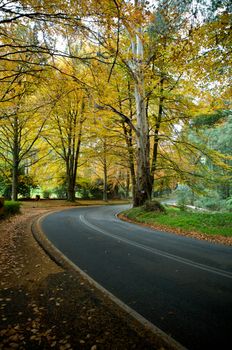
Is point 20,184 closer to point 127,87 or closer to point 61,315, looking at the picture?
point 127,87

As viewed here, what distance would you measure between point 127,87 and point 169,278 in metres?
15.9

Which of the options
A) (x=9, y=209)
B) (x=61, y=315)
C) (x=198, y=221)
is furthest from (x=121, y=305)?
(x=9, y=209)

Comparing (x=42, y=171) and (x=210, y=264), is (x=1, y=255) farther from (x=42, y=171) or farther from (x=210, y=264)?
(x=42, y=171)

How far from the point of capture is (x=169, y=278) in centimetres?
483

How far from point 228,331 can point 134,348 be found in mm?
1331

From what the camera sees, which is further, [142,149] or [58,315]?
[142,149]

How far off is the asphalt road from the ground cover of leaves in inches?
15.5

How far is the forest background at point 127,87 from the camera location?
623 centimetres

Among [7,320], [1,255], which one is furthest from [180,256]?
[1,255]

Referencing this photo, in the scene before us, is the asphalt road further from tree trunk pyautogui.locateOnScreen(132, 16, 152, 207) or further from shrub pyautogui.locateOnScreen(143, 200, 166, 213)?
tree trunk pyautogui.locateOnScreen(132, 16, 152, 207)

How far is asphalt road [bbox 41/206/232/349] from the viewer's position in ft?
10.4

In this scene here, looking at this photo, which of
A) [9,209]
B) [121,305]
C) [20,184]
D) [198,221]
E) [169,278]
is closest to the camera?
[121,305]

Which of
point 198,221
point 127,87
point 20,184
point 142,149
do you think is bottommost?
point 198,221

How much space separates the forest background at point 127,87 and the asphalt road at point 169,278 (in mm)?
5046
